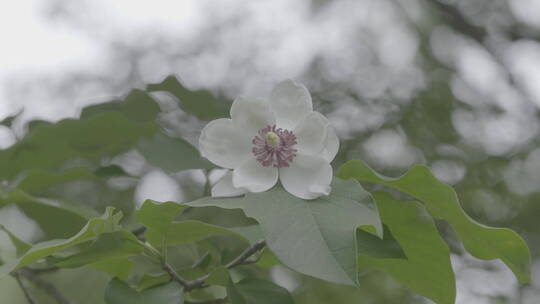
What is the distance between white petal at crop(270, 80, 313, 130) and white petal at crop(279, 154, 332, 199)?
0.17 ft

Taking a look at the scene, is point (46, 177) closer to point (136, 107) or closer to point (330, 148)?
point (136, 107)

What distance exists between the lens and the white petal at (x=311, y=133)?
78 centimetres

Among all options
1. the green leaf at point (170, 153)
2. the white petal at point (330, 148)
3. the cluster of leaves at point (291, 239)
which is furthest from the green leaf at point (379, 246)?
the green leaf at point (170, 153)

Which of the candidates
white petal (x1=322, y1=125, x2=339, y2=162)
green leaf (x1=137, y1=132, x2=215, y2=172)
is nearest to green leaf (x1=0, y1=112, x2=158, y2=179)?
green leaf (x1=137, y1=132, x2=215, y2=172)

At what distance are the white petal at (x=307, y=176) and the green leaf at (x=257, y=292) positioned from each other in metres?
0.12

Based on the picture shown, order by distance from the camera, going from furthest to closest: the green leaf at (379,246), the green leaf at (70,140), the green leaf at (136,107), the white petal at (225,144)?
the green leaf at (136,107) → the green leaf at (70,140) → the white petal at (225,144) → the green leaf at (379,246)

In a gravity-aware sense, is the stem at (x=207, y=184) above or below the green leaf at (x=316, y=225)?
below

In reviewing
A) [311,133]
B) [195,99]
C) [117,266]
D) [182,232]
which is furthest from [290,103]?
[195,99]

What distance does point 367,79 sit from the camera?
2.15 metres

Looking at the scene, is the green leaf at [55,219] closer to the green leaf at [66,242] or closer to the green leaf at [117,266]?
the green leaf at [117,266]

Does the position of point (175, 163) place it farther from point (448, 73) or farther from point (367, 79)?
point (448, 73)

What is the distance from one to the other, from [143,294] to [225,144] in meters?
0.20

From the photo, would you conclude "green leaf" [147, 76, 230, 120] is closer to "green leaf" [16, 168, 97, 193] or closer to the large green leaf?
"green leaf" [16, 168, 97, 193]

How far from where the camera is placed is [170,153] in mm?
1030
